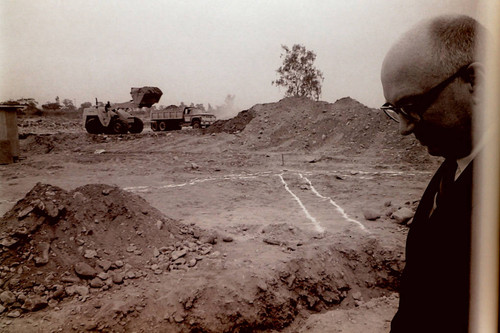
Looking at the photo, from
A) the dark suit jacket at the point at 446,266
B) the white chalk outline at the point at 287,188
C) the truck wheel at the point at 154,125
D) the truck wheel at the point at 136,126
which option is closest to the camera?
the dark suit jacket at the point at 446,266

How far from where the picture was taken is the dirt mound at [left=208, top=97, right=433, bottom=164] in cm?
1294

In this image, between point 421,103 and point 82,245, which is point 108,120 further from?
point 421,103

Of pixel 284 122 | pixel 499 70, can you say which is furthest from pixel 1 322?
pixel 284 122

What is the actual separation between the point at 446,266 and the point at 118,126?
2005 centimetres

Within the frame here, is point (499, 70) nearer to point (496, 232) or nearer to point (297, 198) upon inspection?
point (496, 232)

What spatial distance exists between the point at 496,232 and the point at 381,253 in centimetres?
377

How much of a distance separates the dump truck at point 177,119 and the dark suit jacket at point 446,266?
20.9m

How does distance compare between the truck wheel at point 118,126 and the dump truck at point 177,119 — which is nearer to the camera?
the truck wheel at point 118,126

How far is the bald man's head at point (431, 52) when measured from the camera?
933mm

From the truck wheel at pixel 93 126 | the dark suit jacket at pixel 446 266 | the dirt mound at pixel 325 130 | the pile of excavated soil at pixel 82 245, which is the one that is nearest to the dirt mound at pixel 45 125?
the truck wheel at pixel 93 126

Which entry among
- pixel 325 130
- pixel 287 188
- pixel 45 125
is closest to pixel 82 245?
pixel 287 188

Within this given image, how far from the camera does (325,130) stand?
52.0 feet

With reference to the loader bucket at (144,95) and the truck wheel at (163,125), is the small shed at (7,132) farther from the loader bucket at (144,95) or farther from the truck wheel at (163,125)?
the loader bucket at (144,95)

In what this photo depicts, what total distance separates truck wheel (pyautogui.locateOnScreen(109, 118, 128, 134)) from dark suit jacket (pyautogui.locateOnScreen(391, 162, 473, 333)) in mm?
19869
